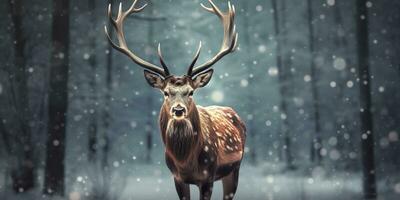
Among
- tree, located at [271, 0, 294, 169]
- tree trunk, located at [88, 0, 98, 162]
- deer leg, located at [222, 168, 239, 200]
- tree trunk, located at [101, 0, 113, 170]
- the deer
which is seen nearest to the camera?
the deer

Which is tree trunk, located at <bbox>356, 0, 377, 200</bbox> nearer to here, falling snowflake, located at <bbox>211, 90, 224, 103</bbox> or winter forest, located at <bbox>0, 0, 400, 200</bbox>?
winter forest, located at <bbox>0, 0, 400, 200</bbox>

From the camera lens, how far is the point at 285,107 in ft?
32.3

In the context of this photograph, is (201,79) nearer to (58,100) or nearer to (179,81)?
(179,81)

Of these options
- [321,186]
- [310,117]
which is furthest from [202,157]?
[310,117]

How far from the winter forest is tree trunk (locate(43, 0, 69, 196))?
15 millimetres

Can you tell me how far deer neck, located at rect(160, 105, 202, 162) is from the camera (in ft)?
12.3

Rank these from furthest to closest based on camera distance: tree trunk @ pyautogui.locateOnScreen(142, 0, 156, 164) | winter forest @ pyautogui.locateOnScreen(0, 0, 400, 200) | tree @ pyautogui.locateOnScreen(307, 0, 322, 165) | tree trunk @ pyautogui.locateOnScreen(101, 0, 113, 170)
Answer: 1. tree @ pyautogui.locateOnScreen(307, 0, 322, 165)
2. tree trunk @ pyautogui.locateOnScreen(142, 0, 156, 164)
3. tree trunk @ pyautogui.locateOnScreen(101, 0, 113, 170)
4. winter forest @ pyautogui.locateOnScreen(0, 0, 400, 200)

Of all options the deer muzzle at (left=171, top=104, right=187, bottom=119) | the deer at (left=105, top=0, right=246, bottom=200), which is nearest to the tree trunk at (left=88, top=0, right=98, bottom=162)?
the deer at (left=105, top=0, right=246, bottom=200)

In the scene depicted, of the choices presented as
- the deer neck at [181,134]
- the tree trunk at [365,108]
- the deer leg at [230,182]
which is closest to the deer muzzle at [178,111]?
the deer neck at [181,134]

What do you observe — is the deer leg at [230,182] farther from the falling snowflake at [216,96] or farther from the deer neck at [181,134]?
the falling snowflake at [216,96]

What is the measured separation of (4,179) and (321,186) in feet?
16.5

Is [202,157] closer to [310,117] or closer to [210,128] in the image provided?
[210,128]

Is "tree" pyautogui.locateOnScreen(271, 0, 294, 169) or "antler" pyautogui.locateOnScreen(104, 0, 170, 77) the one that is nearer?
"antler" pyautogui.locateOnScreen(104, 0, 170, 77)

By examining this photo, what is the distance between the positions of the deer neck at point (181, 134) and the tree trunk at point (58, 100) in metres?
3.24
